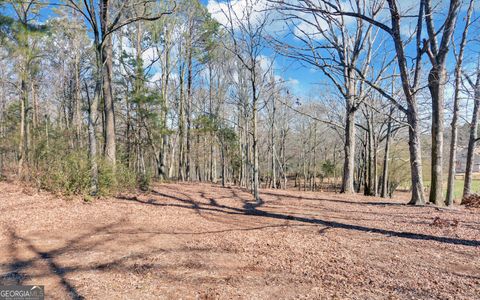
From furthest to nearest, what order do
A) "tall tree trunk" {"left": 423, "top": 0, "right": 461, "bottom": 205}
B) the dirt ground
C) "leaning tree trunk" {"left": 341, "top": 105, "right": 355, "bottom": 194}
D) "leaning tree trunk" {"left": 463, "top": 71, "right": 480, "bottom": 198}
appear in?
"leaning tree trunk" {"left": 341, "top": 105, "right": 355, "bottom": 194} → "leaning tree trunk" {"left": 463, "top": 71, "right": 480, "bottom": 198} → "tall tree trunk" {"left": 423, "top": 0, "right": 461, "bottom": 205} → the dirt ground

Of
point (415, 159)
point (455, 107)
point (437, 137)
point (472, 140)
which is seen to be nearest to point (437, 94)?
point (437, 137)

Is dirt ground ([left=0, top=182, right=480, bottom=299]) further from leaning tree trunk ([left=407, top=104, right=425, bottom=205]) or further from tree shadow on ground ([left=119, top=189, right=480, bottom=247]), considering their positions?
leaning tree trunk ([left=407, top=104, right=425, bottom=205])

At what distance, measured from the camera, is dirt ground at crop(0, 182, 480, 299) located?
7.71 feet

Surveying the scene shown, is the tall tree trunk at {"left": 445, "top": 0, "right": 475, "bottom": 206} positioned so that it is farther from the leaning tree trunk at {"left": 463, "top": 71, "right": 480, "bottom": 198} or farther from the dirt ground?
the dirt ground

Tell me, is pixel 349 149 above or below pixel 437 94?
below

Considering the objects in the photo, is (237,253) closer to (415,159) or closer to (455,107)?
(415,159)

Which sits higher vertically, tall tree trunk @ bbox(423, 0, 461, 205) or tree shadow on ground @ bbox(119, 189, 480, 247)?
tall tree trunk @ bbox(423, 0, 461, 205)

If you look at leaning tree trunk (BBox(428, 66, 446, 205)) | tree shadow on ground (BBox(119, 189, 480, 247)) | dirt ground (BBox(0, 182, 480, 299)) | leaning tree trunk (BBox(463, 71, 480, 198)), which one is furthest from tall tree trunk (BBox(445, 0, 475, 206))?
tree shadow on ground (BBox(119, 189, 480, 247))

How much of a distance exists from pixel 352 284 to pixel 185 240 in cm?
237

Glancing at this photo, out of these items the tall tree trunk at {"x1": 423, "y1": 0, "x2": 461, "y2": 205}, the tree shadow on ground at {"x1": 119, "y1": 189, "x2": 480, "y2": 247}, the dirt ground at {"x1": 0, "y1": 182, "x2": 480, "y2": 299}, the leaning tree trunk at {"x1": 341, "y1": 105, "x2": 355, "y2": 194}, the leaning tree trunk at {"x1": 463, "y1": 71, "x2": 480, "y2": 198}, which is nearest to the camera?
the dirt ground at {"x1": 0, "y1": 182, "x2": 480, "y2": 299}

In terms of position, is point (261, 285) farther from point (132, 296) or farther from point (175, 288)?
point (132, 296)

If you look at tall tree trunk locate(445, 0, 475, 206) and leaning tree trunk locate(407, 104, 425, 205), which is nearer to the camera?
leaning tree trunk locate(407, 104, 425, 205)

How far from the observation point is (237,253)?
325cm

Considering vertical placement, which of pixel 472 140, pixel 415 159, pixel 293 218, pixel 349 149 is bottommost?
pixel 293 218
